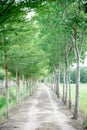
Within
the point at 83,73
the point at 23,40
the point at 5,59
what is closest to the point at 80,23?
the point at 23,40

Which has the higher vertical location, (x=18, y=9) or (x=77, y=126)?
(x=18, y=9)

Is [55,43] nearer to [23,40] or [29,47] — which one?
[29,47]

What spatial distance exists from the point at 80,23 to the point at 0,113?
1153cm

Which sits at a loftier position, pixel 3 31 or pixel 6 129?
pixel 3 31

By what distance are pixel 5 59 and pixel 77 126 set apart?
750 centimetres

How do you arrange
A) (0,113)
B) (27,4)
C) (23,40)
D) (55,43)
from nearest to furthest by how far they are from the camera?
(27,4)
(23,40)
(0,113)
(55,43)

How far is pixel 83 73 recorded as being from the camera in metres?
166

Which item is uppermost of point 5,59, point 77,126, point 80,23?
point 80,23

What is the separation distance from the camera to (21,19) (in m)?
13.5

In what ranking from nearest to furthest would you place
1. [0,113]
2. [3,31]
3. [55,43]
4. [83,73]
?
[3,31] → [0,113] → [55,43] → [83,73]

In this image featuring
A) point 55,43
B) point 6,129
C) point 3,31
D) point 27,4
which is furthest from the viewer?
point 55,43

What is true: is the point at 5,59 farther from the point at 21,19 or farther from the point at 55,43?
the point at 55,43

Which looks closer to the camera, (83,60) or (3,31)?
(3,31)

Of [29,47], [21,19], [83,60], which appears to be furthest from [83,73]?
[21,19]
